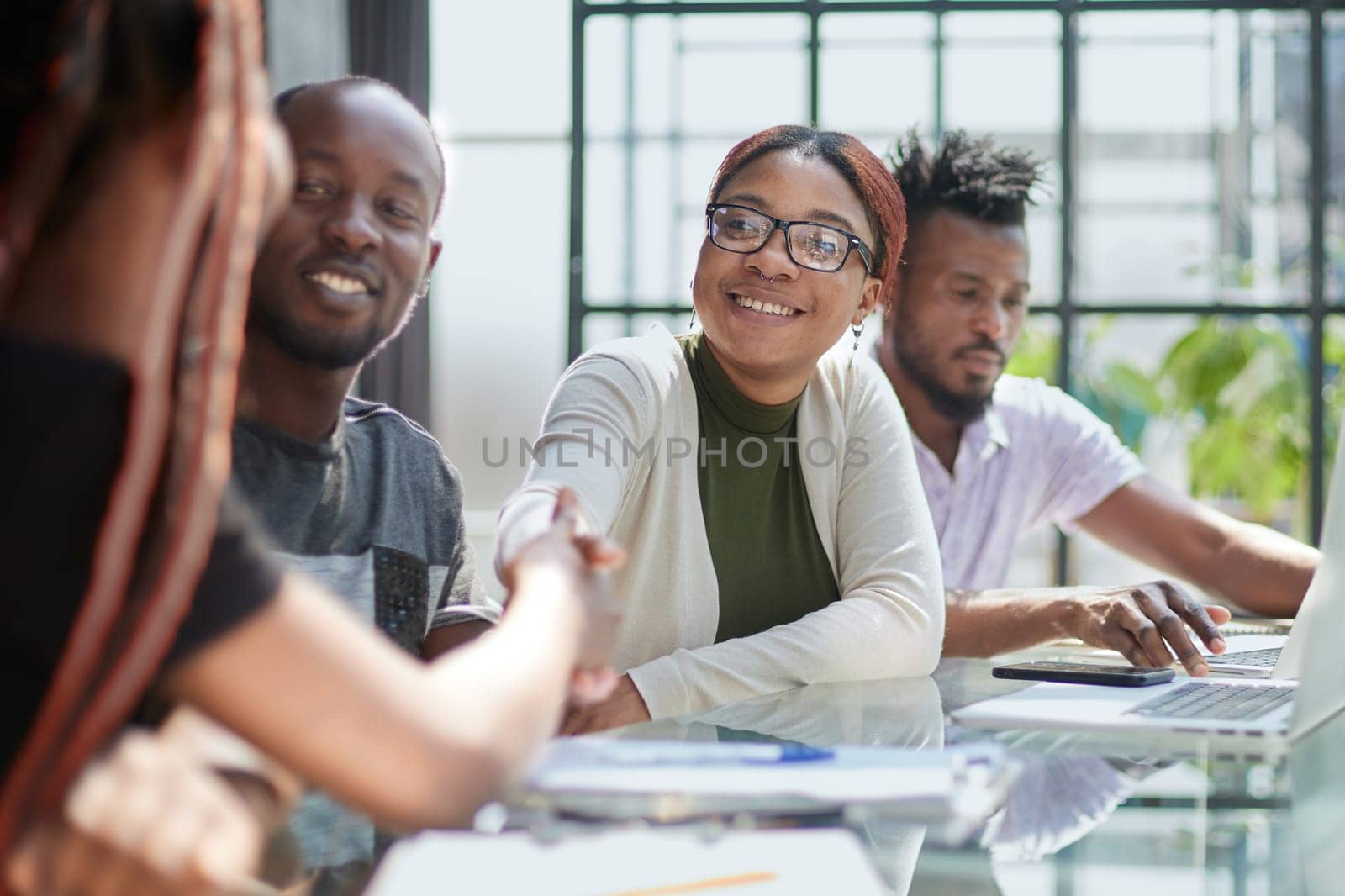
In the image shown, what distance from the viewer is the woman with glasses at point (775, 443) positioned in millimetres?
1662

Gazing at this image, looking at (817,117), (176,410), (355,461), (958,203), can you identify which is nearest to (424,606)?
(355,461)

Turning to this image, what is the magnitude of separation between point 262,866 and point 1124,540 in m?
2.21

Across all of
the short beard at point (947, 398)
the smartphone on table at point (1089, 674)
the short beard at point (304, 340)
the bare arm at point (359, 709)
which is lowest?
the smartphone on table at point (1089, 674)

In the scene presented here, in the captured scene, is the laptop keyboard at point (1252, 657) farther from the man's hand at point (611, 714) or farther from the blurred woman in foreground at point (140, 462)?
the blurred woman in foreground at point (140, 462)

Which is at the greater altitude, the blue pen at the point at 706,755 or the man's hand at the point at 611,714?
the blue pen at the point at 706,755

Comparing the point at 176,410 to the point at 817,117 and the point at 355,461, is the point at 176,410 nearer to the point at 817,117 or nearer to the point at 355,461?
the point at 355,461

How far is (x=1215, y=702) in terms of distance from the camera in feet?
4.29

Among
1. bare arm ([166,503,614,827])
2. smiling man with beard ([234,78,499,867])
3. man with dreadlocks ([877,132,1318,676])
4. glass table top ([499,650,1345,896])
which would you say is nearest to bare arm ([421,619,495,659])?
smiling man with beard ([234,78,499,867])

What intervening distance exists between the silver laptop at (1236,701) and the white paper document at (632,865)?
44cm

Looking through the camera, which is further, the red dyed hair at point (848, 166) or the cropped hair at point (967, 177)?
the cropped hair at point (967, 177)

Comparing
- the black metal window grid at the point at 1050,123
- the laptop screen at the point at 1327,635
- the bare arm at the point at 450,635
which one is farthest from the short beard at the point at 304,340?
the black metal window grid at the point at 1050,123

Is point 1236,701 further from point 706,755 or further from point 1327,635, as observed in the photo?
point 706,755

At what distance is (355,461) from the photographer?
138 cm

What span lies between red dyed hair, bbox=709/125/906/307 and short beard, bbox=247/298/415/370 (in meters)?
0.79
